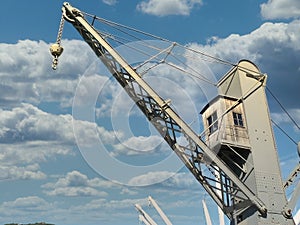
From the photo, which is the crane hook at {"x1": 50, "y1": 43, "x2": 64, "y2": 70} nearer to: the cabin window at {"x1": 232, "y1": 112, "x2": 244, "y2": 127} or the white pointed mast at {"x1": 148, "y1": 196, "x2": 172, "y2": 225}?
the cabin window at {"x1": 232, "y1": 112, "x2": 244, "y2": 127}

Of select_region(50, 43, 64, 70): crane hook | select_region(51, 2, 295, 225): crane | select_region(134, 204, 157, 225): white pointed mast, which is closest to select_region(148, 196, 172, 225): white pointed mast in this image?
select_region(134, 204, 157, 225): white pointed mast

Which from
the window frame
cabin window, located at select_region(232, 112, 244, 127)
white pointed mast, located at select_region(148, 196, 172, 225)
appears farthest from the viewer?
white pointed mast, located at select_region(148, 196, 172, 225)

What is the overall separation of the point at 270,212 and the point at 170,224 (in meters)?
16.1

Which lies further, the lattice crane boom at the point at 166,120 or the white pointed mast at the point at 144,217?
the white pointed mast at the point at 144,217

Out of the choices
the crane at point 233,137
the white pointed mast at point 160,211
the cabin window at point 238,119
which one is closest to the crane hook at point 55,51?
the crane at point 233,137

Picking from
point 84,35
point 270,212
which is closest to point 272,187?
point 270,212

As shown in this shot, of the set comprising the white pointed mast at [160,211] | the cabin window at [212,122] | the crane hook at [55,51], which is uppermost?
the crane hook at [55,51]

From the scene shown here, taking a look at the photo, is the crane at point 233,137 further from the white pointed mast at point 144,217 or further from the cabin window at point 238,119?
the white pointed mast at point 144,217

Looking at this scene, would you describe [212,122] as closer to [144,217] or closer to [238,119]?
[238,119]

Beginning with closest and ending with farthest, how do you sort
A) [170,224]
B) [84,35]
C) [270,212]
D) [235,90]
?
[270,212], [84,35], [235,90], [170,224]

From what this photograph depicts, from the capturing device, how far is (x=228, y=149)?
68.5 ft

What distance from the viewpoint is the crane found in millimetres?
19359

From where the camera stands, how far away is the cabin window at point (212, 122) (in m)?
21.7

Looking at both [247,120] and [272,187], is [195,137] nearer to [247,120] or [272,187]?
[247,120]
